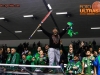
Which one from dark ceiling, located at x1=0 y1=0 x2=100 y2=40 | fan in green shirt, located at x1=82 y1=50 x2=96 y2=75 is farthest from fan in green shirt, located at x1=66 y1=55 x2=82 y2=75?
dark ceiling, located at x1=0 y1=0 x2=100 y2=40

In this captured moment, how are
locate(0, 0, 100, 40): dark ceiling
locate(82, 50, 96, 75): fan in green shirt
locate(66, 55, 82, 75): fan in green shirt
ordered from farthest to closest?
locate(0, 0, 100, 40): dark ceiling, locate(82, 50, 96, 75): fan in green shirt, locate(66, 55, 82, 75): fan in green shirt

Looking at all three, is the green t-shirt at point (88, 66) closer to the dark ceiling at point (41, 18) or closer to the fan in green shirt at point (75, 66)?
the fan in green shirt at point (75, 66)

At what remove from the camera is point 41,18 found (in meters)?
11.5

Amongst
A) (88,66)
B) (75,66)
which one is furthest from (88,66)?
(75,66)

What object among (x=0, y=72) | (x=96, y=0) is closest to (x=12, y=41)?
(x=96, y=0)

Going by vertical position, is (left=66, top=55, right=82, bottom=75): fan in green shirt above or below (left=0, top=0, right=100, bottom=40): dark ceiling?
below

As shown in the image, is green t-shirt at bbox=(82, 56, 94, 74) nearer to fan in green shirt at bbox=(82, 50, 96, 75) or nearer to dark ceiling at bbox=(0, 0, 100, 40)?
fan in green shirt at bbox=(82, 50, 96, 75)

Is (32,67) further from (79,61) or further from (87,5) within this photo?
(87,5)

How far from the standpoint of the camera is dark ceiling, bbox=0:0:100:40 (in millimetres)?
9602

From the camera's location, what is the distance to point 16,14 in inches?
438

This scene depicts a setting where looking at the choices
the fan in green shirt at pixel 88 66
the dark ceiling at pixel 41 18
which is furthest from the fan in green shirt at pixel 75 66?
the dark ceiling at pixel 41 18

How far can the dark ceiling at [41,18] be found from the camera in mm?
9602

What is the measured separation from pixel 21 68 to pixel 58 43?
2979mm

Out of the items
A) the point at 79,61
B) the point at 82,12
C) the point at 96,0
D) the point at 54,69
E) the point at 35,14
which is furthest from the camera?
the point at 35,14
